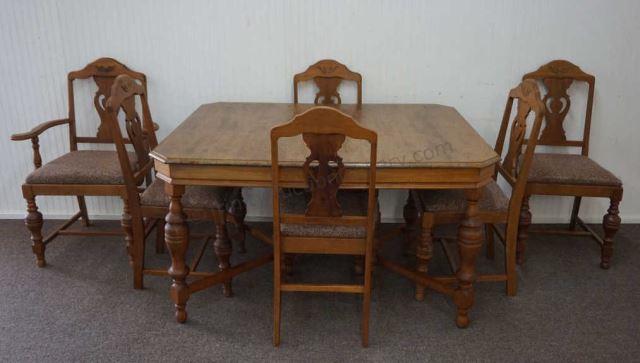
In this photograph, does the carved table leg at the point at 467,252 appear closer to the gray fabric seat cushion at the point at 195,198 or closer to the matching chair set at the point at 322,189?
the matching chair set at the point at 322,189

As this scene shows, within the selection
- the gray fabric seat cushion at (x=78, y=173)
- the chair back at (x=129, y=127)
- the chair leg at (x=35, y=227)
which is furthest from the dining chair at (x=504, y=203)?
the chair leg at (x=35, y=227)

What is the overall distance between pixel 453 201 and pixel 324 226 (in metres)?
0.61

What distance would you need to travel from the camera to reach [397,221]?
3.30 m

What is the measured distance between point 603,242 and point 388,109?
132 cm

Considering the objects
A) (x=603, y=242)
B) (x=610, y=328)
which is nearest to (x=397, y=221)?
(x=603, y=242)

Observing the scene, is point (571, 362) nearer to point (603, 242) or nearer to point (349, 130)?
point (603, 242)

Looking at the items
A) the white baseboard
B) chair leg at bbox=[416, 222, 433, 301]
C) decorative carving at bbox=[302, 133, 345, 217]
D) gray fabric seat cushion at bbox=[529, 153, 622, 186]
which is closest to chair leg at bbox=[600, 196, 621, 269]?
gray fabric seat cushion at bbox=[529, 153, 622, 186]

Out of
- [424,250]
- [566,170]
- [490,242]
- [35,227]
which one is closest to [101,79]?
[35,227]

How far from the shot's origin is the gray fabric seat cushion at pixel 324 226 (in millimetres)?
2074

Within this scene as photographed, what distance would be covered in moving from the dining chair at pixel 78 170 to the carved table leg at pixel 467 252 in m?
1.54

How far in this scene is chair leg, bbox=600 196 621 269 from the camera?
2.68 meters

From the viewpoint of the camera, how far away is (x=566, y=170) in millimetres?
2699

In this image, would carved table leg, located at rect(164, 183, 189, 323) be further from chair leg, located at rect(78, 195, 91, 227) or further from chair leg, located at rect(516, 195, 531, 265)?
chair leg, located at rect(516, 195, 531, 265)

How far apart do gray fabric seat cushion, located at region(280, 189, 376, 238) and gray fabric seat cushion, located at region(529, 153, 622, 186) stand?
953 millimetres
